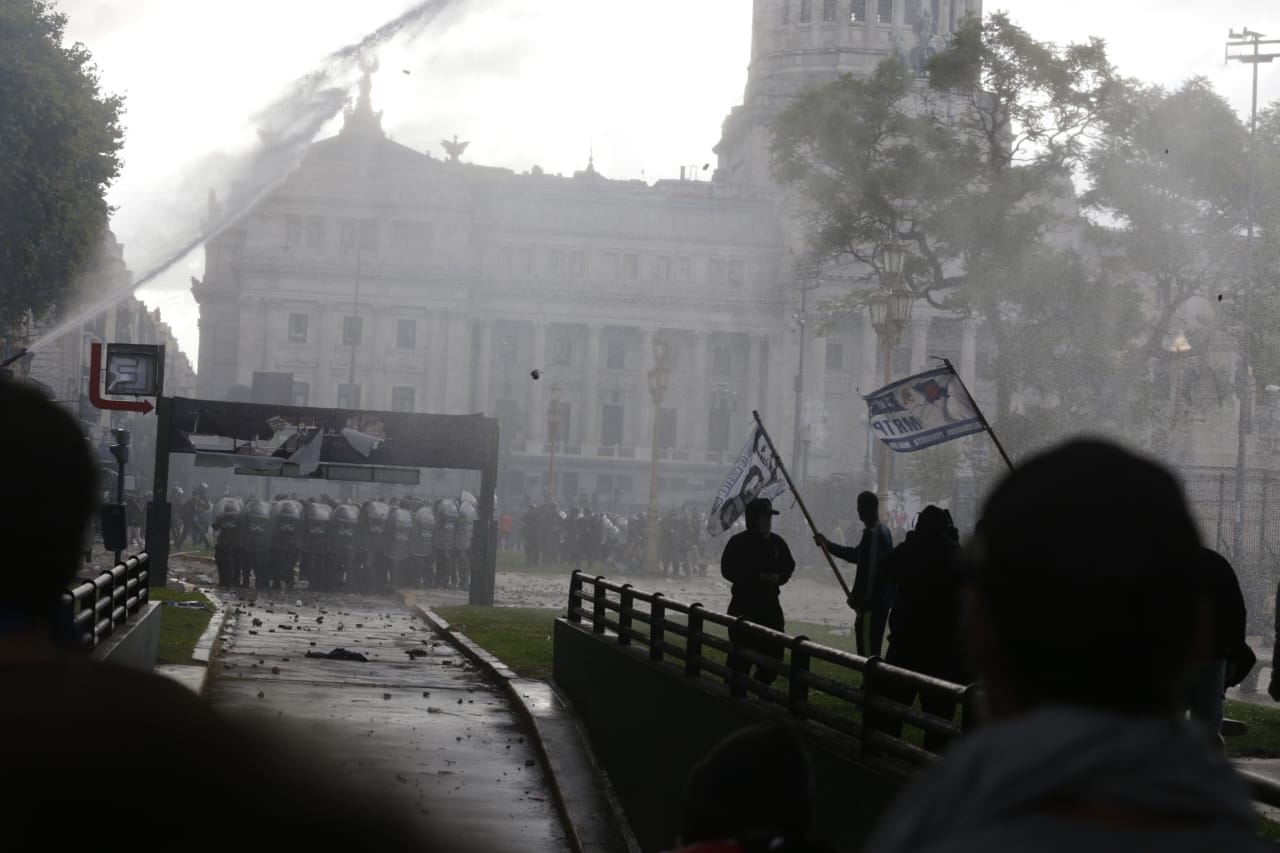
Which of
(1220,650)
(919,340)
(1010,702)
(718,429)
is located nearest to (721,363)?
(718,429)

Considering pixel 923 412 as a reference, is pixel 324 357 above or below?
above

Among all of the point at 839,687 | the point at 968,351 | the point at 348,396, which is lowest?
the point at 839,687

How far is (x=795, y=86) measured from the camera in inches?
4294

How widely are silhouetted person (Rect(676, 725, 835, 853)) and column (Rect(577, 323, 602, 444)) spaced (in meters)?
103

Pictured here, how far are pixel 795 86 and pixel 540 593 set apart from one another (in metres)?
76.1

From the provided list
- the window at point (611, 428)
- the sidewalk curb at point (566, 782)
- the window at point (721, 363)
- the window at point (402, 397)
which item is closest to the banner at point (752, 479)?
the sidewalk curb at point (566, 782)

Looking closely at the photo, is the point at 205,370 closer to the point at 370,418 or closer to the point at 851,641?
the point at 370,418

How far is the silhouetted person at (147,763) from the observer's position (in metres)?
1.77

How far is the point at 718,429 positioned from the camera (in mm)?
106062

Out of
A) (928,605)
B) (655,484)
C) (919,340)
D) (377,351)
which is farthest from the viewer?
(377,351)

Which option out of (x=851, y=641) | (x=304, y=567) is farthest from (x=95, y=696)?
(x=304, y=567)

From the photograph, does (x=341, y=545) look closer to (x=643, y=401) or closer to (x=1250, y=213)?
(x=1250, y=213)

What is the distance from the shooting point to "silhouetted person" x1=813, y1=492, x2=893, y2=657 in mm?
12812

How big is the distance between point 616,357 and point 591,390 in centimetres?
275
